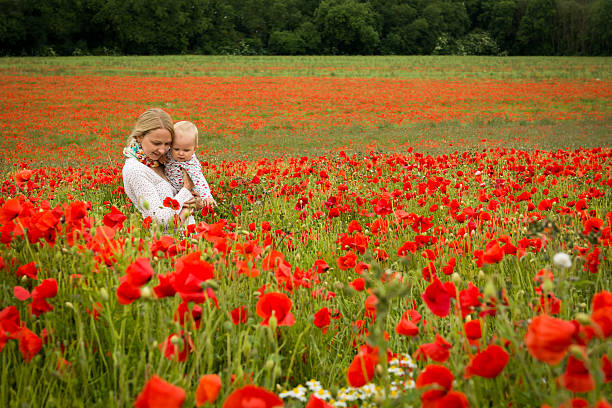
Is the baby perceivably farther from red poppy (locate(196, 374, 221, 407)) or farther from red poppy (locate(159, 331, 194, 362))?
red poppy (locate(196, 374, 221, 407))

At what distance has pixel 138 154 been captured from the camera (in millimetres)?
4152

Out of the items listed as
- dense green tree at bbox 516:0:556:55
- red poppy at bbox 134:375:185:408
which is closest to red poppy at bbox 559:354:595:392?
red poppy at bbox 134:375:185:408

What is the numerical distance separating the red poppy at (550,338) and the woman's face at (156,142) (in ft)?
11.9

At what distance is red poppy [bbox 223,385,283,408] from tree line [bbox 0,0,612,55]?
168 feet

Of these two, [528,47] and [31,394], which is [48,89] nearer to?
[31,394]

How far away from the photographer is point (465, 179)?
17.5ft

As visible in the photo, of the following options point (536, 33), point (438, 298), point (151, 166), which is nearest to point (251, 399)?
point (438, 298)

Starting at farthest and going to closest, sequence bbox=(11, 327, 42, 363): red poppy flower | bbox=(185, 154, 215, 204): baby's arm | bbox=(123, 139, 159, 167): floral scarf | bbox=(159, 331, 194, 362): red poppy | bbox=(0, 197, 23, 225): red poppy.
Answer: bbox=(185, 154, 215, 204): baby's arm → bbox=(123, 139, 159, 167): floral scarf → bbox=(0, 197, 23, 225): red poppy → bbox=(11, 327, 42, 363): red poppy flower → bbox=(159, 331, 194, 362): red poppy

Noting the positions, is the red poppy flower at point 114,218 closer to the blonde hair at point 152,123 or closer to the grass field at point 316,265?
the grass field at point 316,265

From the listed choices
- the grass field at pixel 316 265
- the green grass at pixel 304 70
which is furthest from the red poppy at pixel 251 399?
the green grass at pixel 304 70

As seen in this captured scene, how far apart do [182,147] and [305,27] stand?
227ft

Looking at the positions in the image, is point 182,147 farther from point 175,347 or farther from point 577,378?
point 577,378

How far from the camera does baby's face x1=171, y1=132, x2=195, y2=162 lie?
417 centimetres

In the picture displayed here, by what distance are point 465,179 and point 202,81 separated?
73.9 feet
